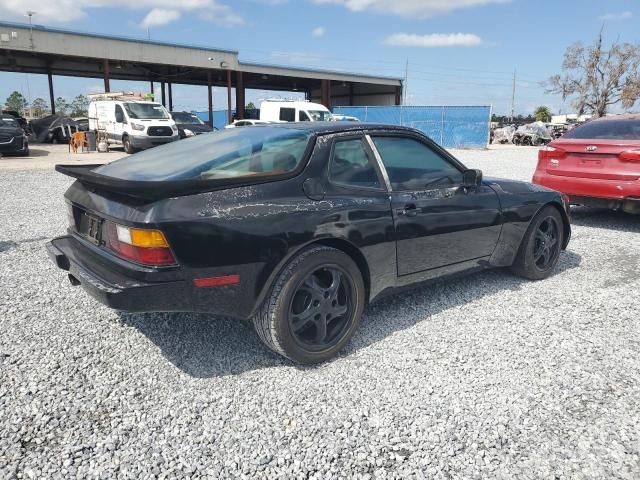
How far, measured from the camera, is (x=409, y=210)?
3.28 m

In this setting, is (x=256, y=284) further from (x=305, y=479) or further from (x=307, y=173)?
(x=305, y=479)

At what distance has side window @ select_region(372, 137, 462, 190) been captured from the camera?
11.0 feet

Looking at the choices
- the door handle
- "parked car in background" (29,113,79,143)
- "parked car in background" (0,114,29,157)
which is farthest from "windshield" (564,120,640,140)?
"parked car in background" (29,113,79,143)

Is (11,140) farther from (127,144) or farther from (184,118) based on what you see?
(184,118)

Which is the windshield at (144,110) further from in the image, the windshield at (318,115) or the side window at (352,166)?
the side window at (352,166)

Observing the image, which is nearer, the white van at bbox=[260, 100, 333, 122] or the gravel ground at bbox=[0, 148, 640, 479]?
the gravel ground at bbox=[0, 148, 640, 479]

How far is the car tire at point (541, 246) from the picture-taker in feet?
14.0

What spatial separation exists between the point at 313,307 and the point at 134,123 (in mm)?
17584

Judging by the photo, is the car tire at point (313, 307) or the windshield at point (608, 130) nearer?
the car tire at point (313, 307)

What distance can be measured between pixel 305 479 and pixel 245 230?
1217 mm

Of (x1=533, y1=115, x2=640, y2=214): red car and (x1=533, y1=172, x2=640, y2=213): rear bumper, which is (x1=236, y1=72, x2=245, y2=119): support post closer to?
(x1=533, y1=115, x2=640, y2=214): red car

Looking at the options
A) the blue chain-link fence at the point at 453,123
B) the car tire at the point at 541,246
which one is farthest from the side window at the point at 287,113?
the car tire at the point at 541,246

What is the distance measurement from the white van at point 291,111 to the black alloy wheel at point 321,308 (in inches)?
711

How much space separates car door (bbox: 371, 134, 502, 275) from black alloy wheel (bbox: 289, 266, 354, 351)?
0.51 metres
